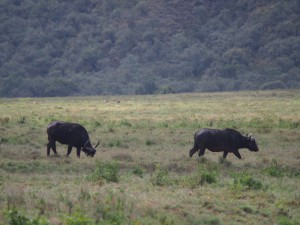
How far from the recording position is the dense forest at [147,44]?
100438 mm

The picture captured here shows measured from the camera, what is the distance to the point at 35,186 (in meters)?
13.6

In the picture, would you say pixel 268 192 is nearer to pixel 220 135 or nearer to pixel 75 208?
pixel 75 208

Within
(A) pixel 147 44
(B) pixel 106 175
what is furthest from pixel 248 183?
(A) pixel 147 44

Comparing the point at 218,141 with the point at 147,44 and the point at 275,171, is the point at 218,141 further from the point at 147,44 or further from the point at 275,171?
the point at 147,44

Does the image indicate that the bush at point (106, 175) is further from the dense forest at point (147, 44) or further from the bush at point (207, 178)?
the dense forest at point (147, 44)

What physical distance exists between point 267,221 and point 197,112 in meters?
25.7

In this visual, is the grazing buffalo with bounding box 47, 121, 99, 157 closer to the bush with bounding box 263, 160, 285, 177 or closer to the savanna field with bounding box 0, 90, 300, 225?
the savanna field with bounding box 0, 90, 300, 225

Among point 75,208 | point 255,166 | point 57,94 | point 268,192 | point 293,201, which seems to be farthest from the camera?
point 57,94

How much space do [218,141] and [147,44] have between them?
99.6m

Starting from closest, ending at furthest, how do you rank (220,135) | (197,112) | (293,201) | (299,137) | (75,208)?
1. (75,208)
2. (293,201)
3. (220,135)
4. (299,137)
5. (197,112)

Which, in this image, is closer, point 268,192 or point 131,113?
point 268,192

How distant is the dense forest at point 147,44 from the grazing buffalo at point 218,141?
72235 millimetres

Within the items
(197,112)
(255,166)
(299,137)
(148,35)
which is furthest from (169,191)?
(148,35)

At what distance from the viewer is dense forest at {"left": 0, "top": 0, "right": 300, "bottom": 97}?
100 metres
